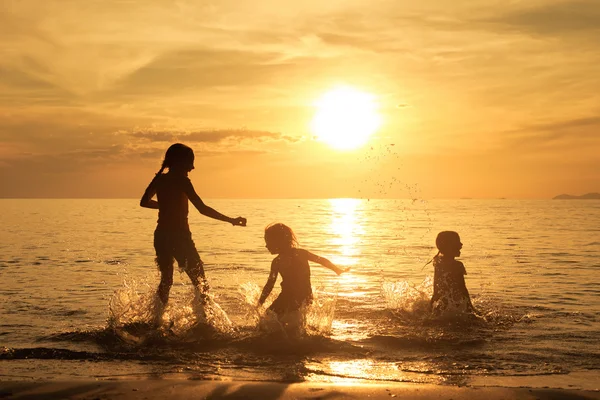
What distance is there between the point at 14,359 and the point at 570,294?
1168cm

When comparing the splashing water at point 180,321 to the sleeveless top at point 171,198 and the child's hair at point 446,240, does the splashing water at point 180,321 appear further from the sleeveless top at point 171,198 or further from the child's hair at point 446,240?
the child's hair at point 446,240

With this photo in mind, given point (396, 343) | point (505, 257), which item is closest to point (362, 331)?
point (396, 343)

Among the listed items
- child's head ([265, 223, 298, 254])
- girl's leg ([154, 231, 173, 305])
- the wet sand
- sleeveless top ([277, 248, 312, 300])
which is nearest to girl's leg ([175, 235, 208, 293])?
girl's leg ([154, 231, 173, 305])

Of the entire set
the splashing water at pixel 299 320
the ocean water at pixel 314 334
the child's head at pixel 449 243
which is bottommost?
the ocean water at pixel 314 334

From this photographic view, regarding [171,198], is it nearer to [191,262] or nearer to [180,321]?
[191,262]

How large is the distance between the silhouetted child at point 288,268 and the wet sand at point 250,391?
8.32 feet

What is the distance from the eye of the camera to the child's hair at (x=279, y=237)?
860cm

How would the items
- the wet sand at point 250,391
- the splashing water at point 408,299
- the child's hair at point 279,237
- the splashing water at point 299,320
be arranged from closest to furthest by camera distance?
1. the wet sand at point 250,391
2. the child's hair at point 279,237
3. the splashing water at point 299,320
4. the splashing water at point 408,299

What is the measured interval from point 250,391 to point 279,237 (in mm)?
2958

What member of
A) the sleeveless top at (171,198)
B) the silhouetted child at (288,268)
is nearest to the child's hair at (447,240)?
the silhouetted child at (288,268)

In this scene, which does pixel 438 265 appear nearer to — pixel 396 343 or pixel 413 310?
pixel 413 310

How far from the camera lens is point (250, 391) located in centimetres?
596

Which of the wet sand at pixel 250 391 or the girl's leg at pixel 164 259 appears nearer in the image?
the wet sand at pixel 250 391

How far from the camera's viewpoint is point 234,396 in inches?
227
